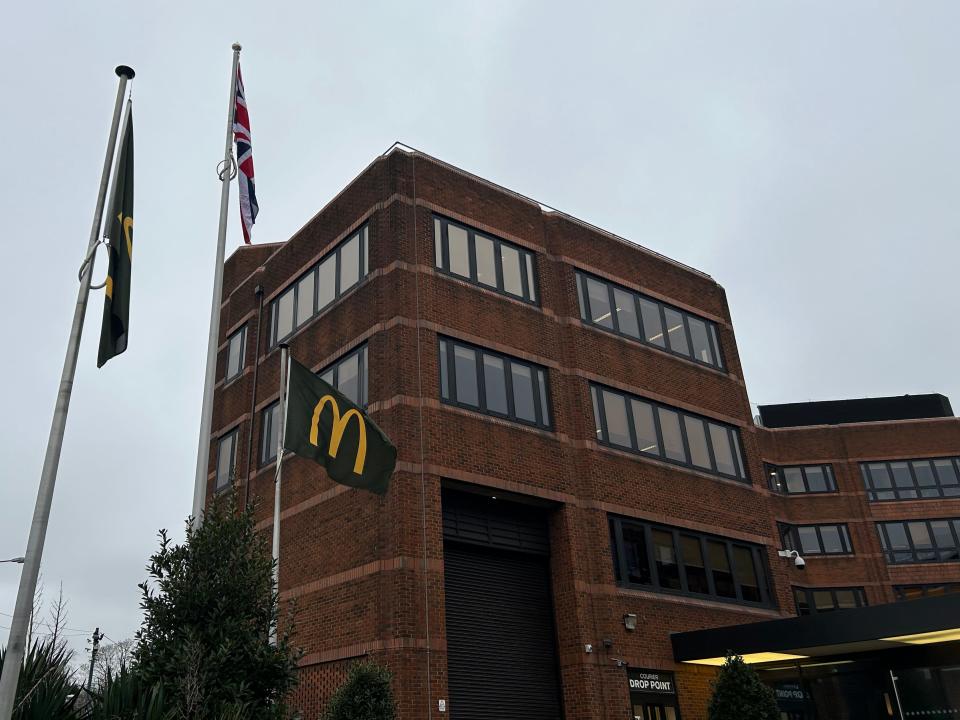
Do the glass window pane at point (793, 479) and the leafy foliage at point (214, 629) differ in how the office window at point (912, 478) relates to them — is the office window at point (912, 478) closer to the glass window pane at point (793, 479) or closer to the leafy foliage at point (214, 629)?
the glass window pane at point (793, 479)

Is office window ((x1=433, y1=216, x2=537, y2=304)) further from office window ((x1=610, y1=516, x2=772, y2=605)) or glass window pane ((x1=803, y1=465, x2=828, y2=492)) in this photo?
glass window pane ((x1=803, y1=465, x2=828, y2=492))

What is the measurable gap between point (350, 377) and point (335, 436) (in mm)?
5956

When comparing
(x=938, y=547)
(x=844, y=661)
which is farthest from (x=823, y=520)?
(x=844, y=661)

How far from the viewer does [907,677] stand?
22031 millimetres

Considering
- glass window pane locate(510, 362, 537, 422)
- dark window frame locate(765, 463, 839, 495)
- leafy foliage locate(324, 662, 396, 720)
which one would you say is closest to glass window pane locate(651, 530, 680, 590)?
glass window pane locate(510, 362, 537, 422)

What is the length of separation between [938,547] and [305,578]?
3427 centimetres

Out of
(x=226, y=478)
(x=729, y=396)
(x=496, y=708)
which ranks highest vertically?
(x=729, y=396)

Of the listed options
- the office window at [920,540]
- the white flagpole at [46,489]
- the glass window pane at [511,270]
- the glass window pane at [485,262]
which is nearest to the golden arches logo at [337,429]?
the white flagpole at [46,489]

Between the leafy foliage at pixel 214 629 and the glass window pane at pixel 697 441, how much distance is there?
1736 cm

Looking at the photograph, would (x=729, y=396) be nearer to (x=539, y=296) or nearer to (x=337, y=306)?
(x=539, y=296)

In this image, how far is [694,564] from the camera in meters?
24.6

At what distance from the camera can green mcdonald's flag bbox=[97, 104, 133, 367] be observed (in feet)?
36.8

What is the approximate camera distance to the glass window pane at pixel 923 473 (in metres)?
44.1

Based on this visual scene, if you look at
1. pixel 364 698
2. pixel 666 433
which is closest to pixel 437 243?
pixel 666 433
